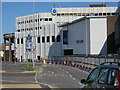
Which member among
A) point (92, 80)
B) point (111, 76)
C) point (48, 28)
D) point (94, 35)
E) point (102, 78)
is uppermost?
point (48, 28)

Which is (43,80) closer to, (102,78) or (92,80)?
(92,80)

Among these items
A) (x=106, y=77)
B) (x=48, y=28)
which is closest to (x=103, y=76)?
(x=106, y=77)

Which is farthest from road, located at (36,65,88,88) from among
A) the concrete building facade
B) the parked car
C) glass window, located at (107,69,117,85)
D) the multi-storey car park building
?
the multi-storey car park building

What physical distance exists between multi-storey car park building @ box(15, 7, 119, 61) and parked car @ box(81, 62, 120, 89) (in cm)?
8251

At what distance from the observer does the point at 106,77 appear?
805cm

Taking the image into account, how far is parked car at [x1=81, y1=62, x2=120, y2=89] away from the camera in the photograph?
24.1 ft

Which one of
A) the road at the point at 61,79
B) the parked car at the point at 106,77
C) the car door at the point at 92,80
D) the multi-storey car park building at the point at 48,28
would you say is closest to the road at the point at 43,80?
the road at the point at 61,79

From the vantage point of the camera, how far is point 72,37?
86875mm

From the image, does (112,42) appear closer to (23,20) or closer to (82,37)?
(82,37)

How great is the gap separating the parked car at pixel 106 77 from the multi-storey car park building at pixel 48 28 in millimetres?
82515

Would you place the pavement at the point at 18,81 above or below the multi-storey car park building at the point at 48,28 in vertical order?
below

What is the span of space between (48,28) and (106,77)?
88.4 m

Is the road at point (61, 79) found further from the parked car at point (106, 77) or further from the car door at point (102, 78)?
the car door at point (102, 78)

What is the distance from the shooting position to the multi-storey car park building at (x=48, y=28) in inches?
3738
